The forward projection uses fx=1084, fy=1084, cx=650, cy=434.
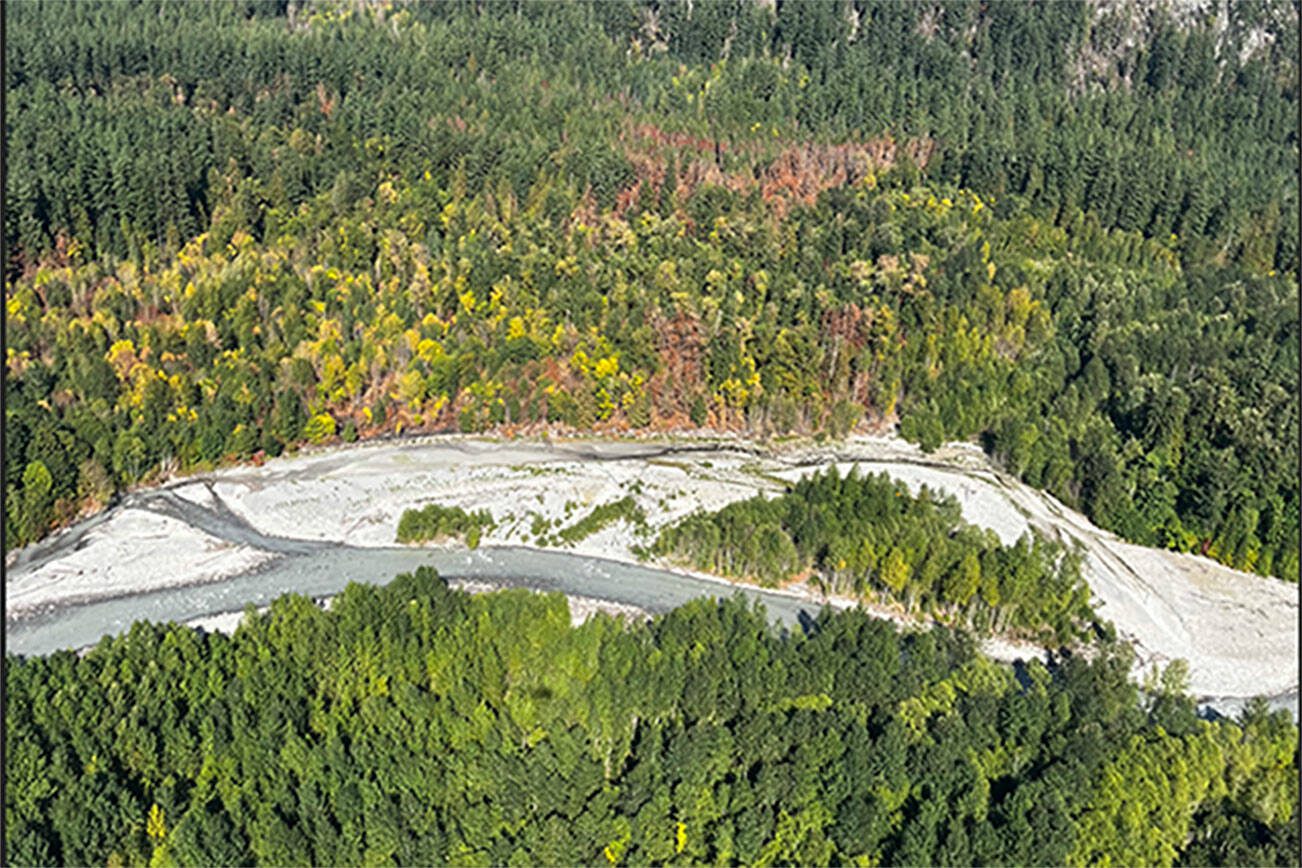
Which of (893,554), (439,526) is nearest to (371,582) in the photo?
(439,526)

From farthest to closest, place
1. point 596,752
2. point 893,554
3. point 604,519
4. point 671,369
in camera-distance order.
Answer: point 671,369
point 604,519
point 893,554
point 596,752

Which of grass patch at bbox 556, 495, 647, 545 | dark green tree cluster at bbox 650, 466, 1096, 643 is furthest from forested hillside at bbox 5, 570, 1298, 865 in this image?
grass patch at bbox 556, 495, 647, 545

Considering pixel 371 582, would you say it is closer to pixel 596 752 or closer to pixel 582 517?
pixel 582 517

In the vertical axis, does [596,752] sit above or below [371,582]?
above

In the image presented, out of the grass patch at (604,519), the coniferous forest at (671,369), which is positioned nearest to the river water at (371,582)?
the grass patch at (604,519)

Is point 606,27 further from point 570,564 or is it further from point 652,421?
point 570,564

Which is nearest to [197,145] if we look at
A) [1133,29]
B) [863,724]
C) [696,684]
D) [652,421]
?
[652,421]

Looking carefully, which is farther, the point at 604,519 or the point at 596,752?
the point at 604,519

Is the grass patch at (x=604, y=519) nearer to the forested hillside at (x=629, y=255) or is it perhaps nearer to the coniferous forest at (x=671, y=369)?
the coniferous forest at (x=671, y=369)
